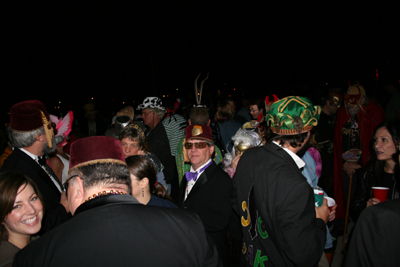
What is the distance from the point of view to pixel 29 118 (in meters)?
2.96

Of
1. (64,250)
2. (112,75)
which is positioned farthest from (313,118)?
(112,75)

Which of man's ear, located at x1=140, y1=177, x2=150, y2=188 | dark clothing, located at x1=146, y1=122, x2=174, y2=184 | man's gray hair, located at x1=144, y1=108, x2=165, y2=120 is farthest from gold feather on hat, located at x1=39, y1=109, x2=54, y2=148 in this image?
man's gray hair, located at x1=144, y1=108, x2=165, y2=120

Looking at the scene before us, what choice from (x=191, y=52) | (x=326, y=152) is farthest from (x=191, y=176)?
(x=191, y=52)

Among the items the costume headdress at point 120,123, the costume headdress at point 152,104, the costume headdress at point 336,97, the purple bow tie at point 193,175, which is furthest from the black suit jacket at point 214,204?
the costume headdress at point 336,97

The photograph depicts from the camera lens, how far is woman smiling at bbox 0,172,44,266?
199 cm

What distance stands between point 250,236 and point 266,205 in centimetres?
44

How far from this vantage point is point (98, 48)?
600 inches

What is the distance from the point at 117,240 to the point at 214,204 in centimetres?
172

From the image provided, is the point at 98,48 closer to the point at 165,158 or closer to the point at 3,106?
the point at 3,106

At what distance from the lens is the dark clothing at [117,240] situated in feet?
4.01

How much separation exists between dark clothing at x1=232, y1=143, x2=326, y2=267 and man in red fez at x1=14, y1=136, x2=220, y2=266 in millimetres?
628

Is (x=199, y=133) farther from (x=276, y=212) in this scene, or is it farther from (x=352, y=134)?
(x=352, y=134)

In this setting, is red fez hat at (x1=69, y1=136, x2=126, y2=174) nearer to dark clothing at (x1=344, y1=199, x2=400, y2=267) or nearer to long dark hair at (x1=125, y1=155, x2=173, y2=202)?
long dark hair at (x1=125, y1=155, x2=173, y2=202)

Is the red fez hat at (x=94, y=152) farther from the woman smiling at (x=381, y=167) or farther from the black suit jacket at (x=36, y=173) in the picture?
the woman smiling at (x=381, y=167)
